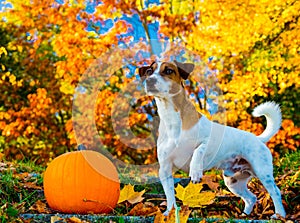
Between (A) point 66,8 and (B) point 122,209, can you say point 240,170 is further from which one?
(A) point 66,8

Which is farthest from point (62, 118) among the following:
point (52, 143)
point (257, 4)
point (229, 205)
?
point (229, 205)

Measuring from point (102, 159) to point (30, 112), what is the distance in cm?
513

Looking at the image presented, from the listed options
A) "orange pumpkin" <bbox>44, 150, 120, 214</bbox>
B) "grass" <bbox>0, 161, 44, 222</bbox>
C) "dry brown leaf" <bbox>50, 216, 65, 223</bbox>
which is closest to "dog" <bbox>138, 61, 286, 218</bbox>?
"orange pumpkin" <bbox>44, 150, 120, 214</bbox>

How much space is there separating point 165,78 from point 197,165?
528mm

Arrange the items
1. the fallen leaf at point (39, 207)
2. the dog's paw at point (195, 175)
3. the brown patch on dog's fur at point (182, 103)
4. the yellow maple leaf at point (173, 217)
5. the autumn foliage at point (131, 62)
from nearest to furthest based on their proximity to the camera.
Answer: the yellow maple leaf at point (173, 217) < the dog's paw at point (195, 175) < the brown patch on dog's fur at point (182, 103) < the fallen leaf at point (39, 207) < the autumn foliage at point (131, 62)

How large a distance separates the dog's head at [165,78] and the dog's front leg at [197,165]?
37cm

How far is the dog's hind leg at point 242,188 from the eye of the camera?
11.3 ft

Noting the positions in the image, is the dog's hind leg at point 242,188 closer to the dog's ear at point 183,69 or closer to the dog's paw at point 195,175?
the dog's paw at point 195,175

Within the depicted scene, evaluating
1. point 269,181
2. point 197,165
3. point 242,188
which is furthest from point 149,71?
point 242,188

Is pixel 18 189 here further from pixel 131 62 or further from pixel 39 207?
pixel 131 62

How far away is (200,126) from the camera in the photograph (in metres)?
2.92

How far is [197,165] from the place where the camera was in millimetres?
2770

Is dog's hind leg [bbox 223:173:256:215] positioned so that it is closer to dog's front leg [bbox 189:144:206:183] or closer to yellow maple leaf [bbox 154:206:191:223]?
dog's front leg [bbox 189:144:206:183]

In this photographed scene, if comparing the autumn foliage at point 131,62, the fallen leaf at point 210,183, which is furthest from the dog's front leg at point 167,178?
the autumn foliage at point 131,62
